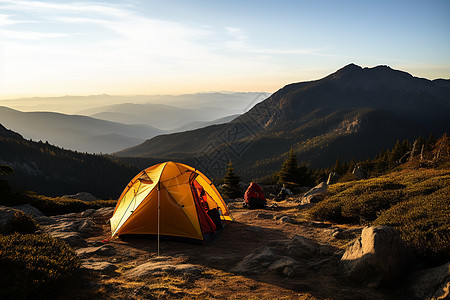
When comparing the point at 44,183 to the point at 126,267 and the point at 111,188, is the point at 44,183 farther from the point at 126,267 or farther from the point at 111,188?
the point at 126,267

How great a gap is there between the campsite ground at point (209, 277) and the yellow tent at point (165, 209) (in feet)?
1.91

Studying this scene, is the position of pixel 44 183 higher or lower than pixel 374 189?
lower

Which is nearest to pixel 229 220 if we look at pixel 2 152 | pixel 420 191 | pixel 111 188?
pixel 420 191

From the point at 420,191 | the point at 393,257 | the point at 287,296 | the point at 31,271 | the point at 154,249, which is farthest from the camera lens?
the point at 420,191

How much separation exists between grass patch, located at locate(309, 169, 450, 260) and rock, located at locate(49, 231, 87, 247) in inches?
493

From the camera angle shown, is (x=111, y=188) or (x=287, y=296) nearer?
(x=287, y=296)

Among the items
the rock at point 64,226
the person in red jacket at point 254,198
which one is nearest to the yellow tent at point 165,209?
the rock at point 64,226

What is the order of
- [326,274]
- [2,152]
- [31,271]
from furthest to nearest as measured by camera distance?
[2,152] < [326,274] < [31,271]

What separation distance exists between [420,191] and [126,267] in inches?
562

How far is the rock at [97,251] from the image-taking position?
33.1ft

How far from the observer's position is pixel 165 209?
1236cm

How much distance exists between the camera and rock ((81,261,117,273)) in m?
8.32

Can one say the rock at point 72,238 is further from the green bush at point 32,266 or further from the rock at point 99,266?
the green bush at point 32,266

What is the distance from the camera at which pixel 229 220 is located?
1575 centimetres
